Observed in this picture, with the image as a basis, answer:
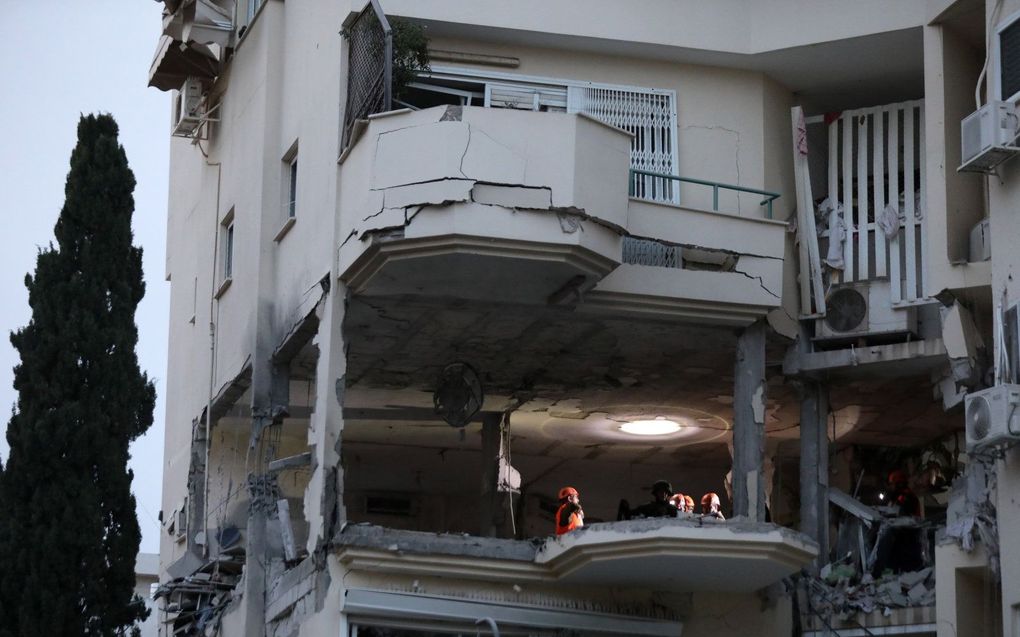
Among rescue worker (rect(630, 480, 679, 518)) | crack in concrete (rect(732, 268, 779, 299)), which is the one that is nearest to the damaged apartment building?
crack in concrete (rect(732, 268, 779, 299))

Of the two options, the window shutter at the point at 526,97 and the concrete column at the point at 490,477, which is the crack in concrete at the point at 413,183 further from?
the concrete column at the point at 490,477

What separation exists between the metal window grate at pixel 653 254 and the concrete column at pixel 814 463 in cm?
274

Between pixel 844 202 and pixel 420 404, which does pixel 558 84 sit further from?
pixel 420 404

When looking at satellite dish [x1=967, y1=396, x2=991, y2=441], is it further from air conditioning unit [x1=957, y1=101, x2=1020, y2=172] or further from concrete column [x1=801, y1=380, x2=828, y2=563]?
concrete column [x1=801, y1=380, x2=828, y2=563]

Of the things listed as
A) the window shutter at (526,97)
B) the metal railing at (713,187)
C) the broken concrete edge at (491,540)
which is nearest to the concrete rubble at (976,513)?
the broken concrete edge at (491,540)

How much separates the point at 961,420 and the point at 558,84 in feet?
26.9

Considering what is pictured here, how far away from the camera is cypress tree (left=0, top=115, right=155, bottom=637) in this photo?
24.0 meters

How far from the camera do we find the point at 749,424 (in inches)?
848

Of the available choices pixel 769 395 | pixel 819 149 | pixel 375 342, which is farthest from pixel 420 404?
pixel 819 149

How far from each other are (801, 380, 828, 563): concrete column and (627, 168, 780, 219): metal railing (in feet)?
8.35

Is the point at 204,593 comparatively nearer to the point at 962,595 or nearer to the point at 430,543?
the point at 430,543

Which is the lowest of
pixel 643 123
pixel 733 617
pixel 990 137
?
pixel 733 617

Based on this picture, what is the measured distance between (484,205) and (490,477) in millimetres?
7073

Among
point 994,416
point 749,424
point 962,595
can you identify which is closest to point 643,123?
point 749,424
